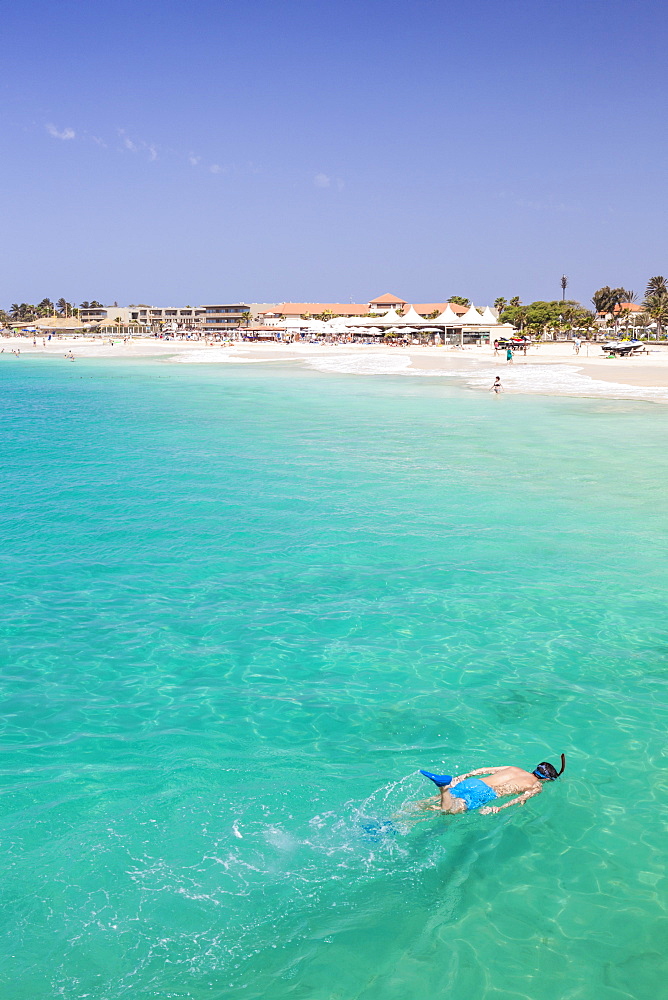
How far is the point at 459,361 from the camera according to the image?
217 ft

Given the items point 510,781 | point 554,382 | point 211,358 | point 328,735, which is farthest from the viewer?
point 211,358

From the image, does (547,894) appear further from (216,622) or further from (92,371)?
(92,371)

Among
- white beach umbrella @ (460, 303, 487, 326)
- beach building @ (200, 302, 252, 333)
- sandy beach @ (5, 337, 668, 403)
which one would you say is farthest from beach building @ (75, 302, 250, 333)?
white beach umbrella @ (460, 303, 487, 326)

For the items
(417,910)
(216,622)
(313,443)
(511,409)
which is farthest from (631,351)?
(417,910)

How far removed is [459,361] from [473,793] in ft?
203

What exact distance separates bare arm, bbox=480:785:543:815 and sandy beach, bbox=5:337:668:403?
33060 millimetres

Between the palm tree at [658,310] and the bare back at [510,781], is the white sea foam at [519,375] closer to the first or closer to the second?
the bare back at [510,781]

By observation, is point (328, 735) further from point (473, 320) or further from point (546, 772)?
point (473, 320)

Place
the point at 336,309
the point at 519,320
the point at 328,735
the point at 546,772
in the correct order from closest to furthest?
the point at 546,772, the point at 328,735, the point at 519,320, the point at 336,309

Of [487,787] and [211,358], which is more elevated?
[211,358]

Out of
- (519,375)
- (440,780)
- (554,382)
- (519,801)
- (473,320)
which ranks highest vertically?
(473,320)

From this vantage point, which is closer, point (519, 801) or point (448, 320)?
point (519, 801)

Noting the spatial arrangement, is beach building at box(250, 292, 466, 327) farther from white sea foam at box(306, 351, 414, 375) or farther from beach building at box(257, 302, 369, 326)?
white sea foam at box(306, 351, 414, 375)

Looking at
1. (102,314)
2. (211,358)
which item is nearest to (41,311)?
(102,314)
